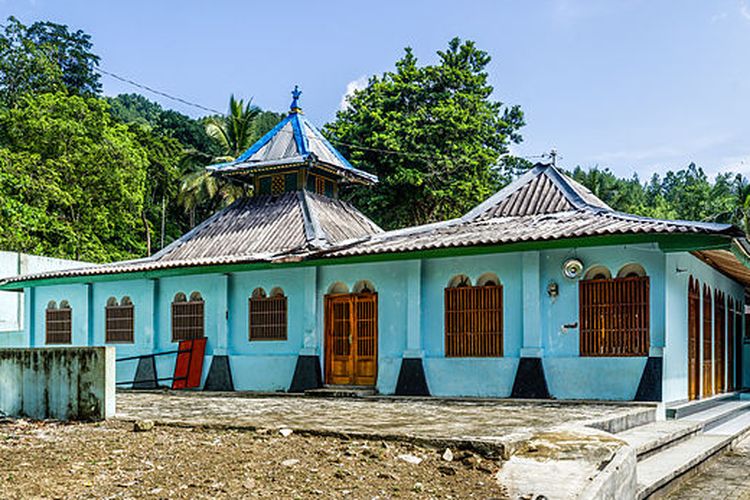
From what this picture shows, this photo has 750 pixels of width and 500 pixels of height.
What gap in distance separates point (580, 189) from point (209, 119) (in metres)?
25.2

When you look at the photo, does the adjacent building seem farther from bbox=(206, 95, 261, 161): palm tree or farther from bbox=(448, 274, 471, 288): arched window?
bbox=(206, 95, 261, 161): palm tree

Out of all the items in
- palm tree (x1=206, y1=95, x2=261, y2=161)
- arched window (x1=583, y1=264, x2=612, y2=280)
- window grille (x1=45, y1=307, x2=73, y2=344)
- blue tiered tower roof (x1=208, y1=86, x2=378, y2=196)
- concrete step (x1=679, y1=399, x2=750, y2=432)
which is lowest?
concrete step (x1=679, y1=399, x2=750, y2=432)

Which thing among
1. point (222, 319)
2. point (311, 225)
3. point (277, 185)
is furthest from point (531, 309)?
point (277, 185)

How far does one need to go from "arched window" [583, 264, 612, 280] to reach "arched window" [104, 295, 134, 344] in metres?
9.79

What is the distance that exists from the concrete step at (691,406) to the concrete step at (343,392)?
469cm

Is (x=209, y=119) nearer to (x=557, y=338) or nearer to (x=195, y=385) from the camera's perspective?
(x=195, y=385)

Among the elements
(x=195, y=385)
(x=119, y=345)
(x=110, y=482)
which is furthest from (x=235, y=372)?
(x=110, y=482)

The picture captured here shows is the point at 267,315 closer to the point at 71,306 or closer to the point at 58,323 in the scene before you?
the point at 71,306

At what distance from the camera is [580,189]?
558 inches

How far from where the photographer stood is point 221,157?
34.5 metres

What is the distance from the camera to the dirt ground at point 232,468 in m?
5.20

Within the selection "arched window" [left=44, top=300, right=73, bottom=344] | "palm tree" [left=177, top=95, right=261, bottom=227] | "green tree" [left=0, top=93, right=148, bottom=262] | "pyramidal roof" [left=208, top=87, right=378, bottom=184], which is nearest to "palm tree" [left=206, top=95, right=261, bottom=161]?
"palm tree" [left=177, top=95, right=261, bottom=227]

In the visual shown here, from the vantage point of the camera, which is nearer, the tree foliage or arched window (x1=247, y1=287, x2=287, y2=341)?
arched window (x1=247, y1=287, x2=287, y2=341)

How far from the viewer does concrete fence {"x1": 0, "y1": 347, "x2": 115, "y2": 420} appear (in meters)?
8.90
